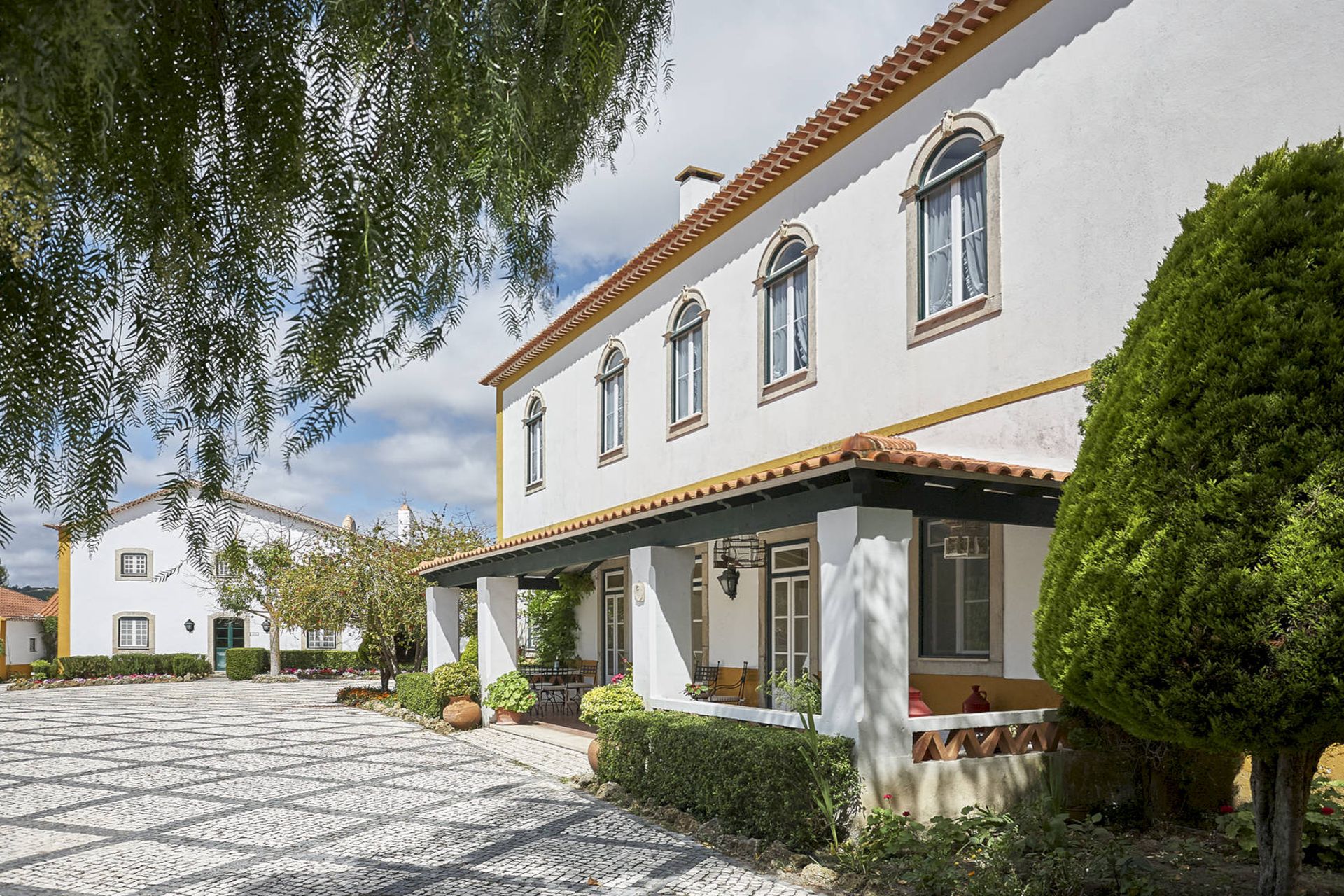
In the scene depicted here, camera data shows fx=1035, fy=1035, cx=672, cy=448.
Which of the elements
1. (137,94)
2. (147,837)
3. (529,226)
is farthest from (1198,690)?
(147,837)

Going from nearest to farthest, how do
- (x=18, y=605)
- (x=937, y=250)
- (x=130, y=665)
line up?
1. (x=937, y=250)
2. (x=130, y=665)
3. (x=18, y=605)

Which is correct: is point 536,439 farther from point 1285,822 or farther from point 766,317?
point 1285,822

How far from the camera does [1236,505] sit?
493cm

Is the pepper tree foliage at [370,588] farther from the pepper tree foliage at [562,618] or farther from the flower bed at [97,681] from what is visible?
the flower bed at [97,681]

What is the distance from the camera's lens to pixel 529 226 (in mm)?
3084

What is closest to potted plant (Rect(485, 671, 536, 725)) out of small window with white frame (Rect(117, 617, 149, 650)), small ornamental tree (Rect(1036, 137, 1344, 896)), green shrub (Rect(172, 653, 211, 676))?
small ornamental tree (Rect(1036, 137, 1344, 896))

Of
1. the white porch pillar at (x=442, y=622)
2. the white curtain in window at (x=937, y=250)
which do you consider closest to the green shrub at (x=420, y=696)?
the white porch pillar at (x=442, y=622)

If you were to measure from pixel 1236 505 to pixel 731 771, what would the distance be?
4.89 meters

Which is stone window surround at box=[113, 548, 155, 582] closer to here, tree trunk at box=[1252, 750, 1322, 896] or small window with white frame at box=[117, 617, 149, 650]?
small window with white frame at box=[117, 617, 149, 650]

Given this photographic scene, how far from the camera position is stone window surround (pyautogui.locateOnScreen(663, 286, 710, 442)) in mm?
14742

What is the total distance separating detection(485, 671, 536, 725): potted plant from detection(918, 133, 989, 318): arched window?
9.66m

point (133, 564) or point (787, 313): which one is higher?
point (787, 313)

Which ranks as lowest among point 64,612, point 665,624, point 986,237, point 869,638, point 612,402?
point 64,612

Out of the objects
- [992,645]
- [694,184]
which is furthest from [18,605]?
[992,645]
